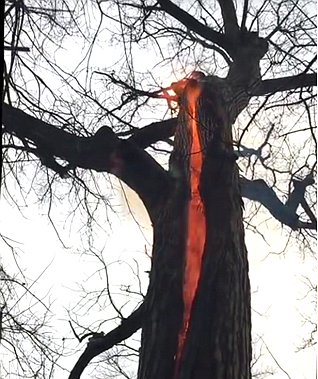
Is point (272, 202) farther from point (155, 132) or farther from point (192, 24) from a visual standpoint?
point (192, 24)

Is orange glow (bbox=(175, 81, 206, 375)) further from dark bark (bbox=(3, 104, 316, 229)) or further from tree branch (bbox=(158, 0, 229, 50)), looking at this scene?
tree branch (bbox=(158, 0, 229, 50))

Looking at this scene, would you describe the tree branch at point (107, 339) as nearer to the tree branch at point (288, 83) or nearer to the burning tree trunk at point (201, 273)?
the burning tree trunk at point (201, 273)

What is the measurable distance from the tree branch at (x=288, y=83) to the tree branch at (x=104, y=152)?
0.48 m

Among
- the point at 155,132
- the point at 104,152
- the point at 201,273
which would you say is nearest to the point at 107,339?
the point at 201,273

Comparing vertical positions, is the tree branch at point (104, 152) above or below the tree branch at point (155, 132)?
below

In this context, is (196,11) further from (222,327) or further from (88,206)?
(222,327)

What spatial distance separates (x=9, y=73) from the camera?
78.4 inches

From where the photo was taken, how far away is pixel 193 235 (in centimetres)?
224

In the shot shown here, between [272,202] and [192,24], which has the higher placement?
[192,24]

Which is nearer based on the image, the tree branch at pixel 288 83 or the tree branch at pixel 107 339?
the tree branch at pixel 288 83

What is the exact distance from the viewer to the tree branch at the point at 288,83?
1838 mm

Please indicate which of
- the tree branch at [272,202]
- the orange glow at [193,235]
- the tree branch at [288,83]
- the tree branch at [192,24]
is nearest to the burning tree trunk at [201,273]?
the orange glow at [193,235]

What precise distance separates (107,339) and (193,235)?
497 mm

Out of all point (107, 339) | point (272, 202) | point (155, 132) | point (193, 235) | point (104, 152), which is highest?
point (155, 132)
